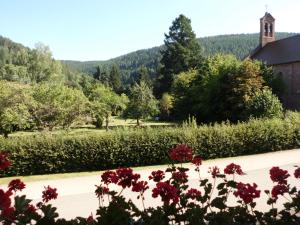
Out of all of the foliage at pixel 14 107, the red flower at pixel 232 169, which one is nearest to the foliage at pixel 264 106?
the foliage at pixel 14 107

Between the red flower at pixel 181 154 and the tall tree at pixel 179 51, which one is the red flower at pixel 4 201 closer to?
the red flower at pixel 181 154

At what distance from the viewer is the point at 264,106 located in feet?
92.6

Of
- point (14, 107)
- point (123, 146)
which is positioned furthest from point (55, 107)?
point (123, 146)

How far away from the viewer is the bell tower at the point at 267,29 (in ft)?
168

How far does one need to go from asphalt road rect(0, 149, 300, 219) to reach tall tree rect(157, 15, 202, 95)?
45.7 metres

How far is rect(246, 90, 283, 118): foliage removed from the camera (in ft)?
91.3

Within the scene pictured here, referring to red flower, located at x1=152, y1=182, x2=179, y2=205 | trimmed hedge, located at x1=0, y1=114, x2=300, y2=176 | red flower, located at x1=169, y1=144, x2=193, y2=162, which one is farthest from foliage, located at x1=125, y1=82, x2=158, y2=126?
red flower, located at x1=152, y1=182, x2=179, y2=205

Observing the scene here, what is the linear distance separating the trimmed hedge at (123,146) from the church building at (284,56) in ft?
73.6

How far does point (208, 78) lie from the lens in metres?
35.1

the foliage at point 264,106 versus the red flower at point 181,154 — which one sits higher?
the red flower at point 181,154

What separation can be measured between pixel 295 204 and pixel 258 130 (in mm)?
16325

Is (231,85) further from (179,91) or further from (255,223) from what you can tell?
(255,223)

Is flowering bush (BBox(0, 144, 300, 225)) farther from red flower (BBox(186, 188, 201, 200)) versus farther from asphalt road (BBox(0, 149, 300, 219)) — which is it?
asphalt road (BBox(0, 149, 300, 219))

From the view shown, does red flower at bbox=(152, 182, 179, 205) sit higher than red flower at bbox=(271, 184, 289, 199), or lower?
higher
